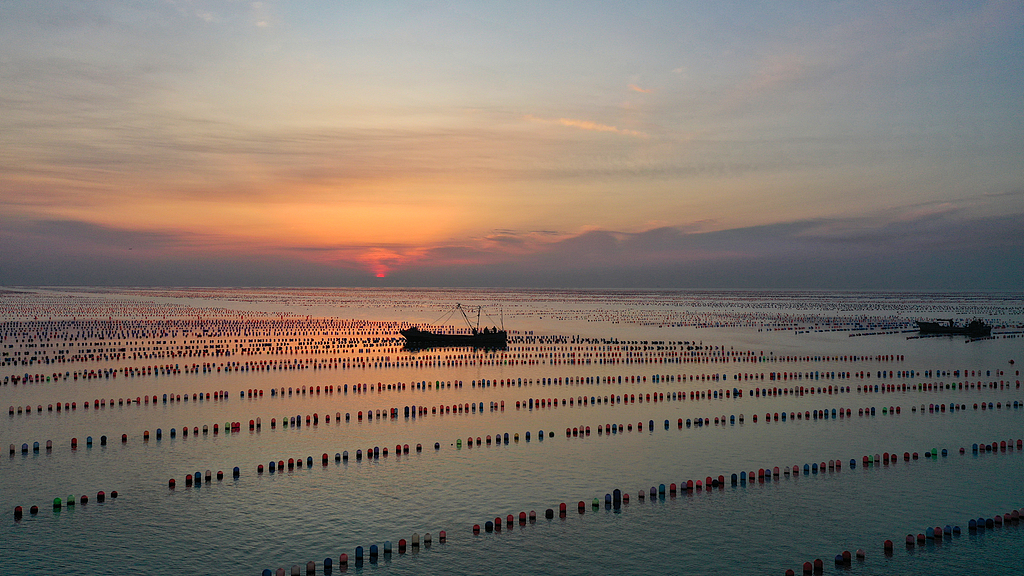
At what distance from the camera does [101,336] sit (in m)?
102

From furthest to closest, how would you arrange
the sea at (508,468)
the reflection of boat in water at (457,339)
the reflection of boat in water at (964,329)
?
the reflection of boat in water at (964,329) → the reflection of boat in water at (457,339) → the sea at (508,468)

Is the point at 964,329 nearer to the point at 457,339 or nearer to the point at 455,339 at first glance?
the point at 457,339

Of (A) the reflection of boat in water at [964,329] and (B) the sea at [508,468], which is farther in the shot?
(A) the reflection of boat in water at [964,329]

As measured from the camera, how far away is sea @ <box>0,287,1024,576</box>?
2428 cm

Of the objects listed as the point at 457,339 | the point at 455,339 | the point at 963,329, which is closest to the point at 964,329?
the point at 963,329

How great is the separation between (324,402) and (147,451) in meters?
16.3

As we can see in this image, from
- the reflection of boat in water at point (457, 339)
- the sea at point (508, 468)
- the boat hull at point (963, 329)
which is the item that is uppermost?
the reflection of boat in water at point (457, 339)

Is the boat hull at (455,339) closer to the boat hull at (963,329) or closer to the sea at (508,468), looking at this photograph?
the sea at (508,468)

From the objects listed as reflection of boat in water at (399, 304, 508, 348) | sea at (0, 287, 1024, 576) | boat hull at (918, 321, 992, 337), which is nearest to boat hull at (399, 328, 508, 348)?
reflection of boat in water at (399, 304, 508, 348)

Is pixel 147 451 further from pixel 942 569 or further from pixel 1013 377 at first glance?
pixel 1013 377

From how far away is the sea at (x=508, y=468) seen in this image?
24.3 metres

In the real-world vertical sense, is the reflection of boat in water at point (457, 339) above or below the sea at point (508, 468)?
above

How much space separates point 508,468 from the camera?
34.4m

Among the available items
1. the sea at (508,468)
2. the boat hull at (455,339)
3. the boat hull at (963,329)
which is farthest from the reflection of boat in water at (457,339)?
the boat hull at (963,329)
